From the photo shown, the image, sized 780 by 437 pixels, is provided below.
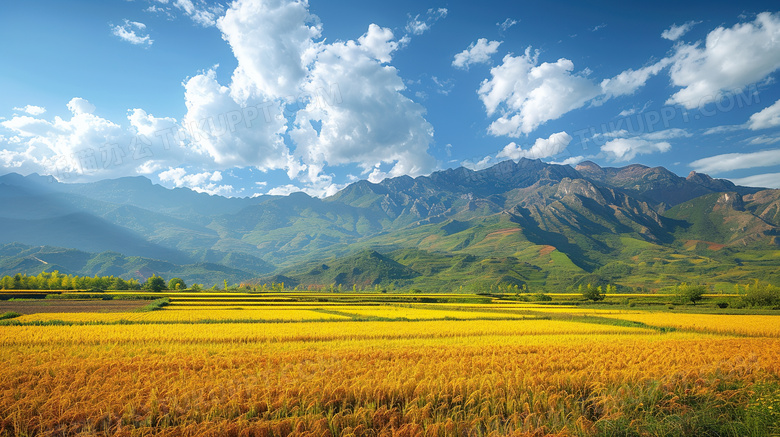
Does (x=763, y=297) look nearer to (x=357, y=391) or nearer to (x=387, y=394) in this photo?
(x=387, y=394)

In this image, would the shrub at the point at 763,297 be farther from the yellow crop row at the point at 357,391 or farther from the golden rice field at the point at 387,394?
the golden rice field at the point at 387,394

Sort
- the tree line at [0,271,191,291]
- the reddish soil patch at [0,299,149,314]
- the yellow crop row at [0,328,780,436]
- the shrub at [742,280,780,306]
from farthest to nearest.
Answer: the tree line at [0,271,191,291] → the shrub at [742,280,780,306] → the reddish soil patch at [0,299,149,314] → the yellow crop row at [0,328,780,436]

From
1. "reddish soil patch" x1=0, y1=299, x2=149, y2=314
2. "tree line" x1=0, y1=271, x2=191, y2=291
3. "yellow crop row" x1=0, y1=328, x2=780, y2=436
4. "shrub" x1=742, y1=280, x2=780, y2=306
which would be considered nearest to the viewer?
"yellow crop row" x1=0, y1=328, x2=780, y2=436

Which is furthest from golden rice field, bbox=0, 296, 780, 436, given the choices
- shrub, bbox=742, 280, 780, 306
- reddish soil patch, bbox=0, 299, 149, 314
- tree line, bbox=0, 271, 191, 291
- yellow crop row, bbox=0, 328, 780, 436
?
tree line, bbox=0, 271, 191, 291

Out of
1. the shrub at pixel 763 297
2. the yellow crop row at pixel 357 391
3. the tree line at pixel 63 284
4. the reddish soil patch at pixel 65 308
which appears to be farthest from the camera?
the tree line at pixel 63 284

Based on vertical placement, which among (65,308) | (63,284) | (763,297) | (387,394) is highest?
(387,394)

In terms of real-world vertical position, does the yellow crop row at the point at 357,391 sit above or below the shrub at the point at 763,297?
above

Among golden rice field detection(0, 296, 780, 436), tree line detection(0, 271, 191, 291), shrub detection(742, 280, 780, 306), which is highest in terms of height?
golden rice field detection(0, 296, 780, 436)

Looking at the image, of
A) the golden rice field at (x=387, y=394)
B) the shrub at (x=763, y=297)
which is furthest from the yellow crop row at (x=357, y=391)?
the shrub at (x=763, y=297)

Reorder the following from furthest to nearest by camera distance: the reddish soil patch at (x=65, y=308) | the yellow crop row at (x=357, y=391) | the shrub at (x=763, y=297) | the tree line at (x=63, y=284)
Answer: the tree line at (x=63, y=284) < the shrub at (x=763, y=297) < the reddish soil patch at (x=65, y=308) < the yellow crop row at (x=357, y=391)

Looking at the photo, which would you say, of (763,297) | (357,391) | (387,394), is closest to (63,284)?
(357,391)

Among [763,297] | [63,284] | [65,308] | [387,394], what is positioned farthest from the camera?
[63,284]

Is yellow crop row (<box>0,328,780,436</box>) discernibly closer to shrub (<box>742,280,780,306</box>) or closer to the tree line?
shrub (<box>742,280,780,306</box>)

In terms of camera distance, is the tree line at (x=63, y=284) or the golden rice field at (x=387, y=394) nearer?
the golden rice field at (x=387, y=394)
